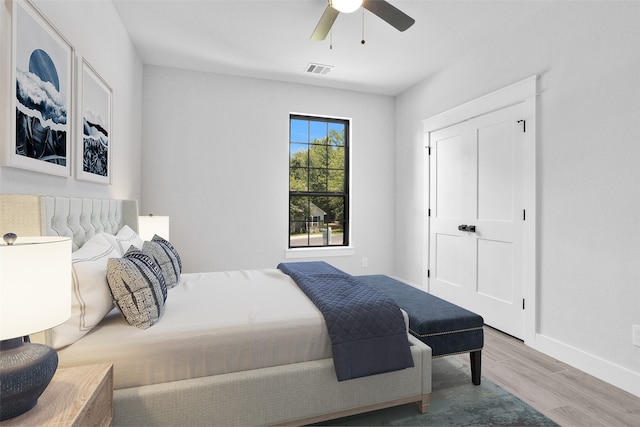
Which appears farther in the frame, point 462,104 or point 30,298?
point 462,104

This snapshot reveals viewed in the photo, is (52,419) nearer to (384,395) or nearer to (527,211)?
(384,395)

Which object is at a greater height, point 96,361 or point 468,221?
point 468,221

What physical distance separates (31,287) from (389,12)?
235 cm

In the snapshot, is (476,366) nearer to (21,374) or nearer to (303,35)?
(21,374)

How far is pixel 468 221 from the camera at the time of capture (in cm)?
349

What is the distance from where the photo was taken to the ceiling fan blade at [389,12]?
2.15m

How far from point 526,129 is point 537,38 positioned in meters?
0.72

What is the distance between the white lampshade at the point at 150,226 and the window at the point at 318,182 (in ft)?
5.44

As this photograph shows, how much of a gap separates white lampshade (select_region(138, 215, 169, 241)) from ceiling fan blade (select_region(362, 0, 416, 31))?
2.48 metres

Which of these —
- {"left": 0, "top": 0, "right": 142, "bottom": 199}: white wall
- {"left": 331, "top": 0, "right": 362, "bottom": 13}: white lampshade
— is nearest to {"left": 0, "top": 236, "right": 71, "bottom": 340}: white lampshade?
{"left": 0, "top": 0, "right": 142, "bottom": 199}: white wall

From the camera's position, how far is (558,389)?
2105mm

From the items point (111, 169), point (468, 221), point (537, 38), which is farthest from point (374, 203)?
point (111, 169)

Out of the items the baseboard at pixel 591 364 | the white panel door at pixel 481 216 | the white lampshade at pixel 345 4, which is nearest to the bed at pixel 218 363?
the baseboard at pixel 591 364

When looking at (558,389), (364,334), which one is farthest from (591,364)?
(364,334)
